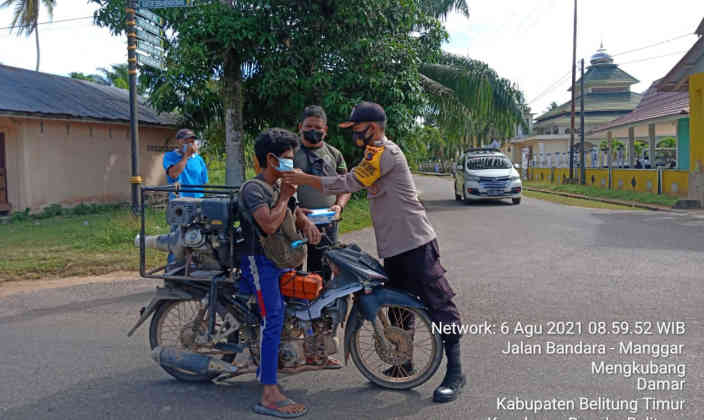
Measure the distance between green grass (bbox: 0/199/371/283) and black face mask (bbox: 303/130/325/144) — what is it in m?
4.21

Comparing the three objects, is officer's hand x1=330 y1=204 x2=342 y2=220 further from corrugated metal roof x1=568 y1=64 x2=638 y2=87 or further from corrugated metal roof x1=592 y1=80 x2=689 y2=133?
corrugated metal roof x1=568 y1=64 x2=638 y2=87

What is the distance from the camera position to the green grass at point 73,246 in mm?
7770

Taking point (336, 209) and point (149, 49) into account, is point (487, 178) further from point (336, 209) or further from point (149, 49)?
point (336, 209)

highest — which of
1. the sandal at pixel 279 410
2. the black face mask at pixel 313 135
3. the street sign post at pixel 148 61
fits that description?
the street sign post at pixel 148 61

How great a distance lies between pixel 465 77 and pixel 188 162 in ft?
43.5

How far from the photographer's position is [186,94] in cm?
1405

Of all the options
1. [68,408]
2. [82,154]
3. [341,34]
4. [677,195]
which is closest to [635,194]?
[677,195]

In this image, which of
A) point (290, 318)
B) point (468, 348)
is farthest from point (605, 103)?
point (290, 318)

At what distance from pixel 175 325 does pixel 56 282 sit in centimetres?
403

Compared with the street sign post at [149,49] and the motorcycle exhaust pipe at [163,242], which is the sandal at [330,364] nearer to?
the motorcycle exhaust pipe at [163,242]

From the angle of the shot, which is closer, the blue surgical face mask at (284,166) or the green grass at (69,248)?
the blue surgical face mask at (284,166)

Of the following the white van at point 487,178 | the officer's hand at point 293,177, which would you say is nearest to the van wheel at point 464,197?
the white van at point 487,178

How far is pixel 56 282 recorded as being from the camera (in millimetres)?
7270

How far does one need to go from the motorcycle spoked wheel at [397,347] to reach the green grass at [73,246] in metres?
4.90
